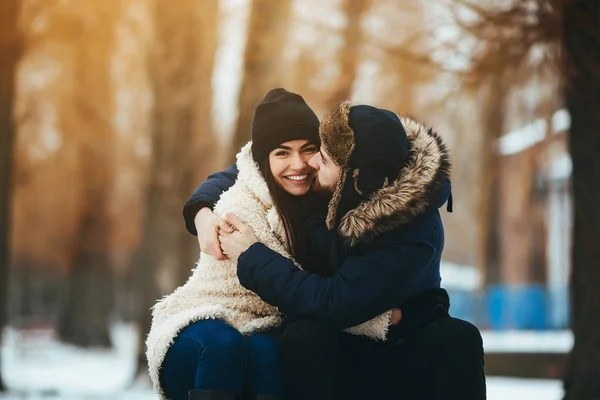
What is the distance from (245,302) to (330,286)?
38 centimetres

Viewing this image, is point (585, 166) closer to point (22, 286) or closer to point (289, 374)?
point (289, 374)

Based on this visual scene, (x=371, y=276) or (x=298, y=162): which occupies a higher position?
(x=298, y=162)

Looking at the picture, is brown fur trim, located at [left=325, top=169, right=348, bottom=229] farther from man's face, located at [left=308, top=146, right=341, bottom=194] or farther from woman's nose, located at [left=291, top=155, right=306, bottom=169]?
woman's nose, located at [left=291, top=155, right=306, bottom=169]

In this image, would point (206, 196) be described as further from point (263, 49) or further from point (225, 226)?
point (263, 49)

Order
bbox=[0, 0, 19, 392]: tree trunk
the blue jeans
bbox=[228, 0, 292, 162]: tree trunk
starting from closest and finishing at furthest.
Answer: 1. the blue jeans
2. bbox=[228, 0, 292, 162]: tree trunk
3. bbox=[0, 0, 19, 392]: tree trunk

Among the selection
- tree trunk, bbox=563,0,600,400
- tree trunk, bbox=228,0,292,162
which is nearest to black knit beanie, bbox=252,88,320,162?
tree trunk, bbox=563,0,600,400

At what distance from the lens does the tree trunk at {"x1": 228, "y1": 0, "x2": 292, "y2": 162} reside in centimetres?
1214

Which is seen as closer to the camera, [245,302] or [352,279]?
[352,279]

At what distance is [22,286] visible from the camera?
56375mm

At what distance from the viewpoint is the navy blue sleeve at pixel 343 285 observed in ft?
11.3

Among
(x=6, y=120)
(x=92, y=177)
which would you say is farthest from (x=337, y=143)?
(x=92, y=177)

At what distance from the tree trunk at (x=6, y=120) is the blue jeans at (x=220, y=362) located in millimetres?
10230

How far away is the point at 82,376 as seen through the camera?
57.7ft

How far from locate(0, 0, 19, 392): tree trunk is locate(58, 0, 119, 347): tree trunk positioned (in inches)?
143
